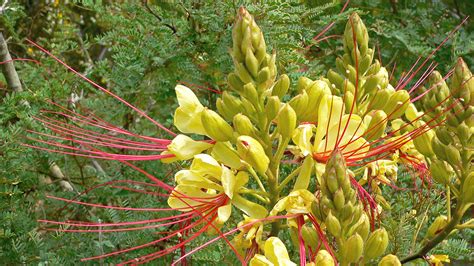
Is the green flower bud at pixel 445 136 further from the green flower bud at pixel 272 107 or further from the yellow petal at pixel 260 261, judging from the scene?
the yellow petal at pixel 260 261

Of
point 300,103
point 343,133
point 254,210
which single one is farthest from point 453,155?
point 254,210

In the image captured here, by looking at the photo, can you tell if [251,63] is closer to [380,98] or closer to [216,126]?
[216,126]

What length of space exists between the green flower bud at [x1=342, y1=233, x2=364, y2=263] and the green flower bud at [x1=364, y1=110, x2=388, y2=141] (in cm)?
43

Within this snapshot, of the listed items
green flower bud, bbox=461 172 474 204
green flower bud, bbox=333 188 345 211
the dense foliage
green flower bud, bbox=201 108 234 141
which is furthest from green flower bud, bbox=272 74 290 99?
the dense foliage

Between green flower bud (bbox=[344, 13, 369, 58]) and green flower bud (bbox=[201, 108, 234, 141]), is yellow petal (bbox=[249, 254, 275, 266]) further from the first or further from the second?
green flower bud (bbox=[344, 13, 369, 58])

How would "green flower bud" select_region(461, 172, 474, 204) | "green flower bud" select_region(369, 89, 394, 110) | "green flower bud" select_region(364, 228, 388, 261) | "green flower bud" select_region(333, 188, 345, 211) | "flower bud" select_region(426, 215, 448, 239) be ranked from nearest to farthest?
"green flower bud" select_region(333, 188, 345, 211)
"green flower bud" select_region(364, 228, 388, 261)
"green flower bud" select_region(461, 172, 474, 204)
"flower bud" select_region(426, 215, 448, 239)
"green flower bud" select_region(369, 89, 394, 110)

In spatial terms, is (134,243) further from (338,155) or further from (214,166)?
(338,155)

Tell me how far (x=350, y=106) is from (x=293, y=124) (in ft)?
0.92

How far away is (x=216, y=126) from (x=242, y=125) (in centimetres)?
8

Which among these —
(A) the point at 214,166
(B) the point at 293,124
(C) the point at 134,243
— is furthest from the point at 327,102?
(C) the point at 134,243

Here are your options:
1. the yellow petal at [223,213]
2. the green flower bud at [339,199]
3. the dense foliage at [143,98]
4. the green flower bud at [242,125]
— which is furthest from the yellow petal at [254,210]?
the dense foliage at [143,98]

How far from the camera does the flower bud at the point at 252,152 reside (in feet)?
4.74

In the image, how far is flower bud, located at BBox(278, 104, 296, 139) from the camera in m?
1.48

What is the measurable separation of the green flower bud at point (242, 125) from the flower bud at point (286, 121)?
0.24 ft
